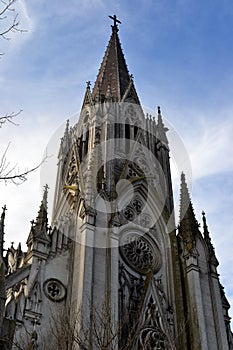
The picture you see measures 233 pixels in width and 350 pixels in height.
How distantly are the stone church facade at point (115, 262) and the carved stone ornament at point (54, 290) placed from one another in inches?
1.8

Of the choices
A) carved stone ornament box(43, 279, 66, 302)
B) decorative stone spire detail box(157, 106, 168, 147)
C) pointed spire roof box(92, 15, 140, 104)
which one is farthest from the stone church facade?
pointed spire roof box(92, 15, 140, 104)

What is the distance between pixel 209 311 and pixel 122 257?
4778 mm

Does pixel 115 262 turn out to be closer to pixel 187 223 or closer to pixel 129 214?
pixel 129 214

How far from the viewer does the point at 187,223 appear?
25.4m

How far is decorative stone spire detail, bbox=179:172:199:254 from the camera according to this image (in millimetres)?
24069

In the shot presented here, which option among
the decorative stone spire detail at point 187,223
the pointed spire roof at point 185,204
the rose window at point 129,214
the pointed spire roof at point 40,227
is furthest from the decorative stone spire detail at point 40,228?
the pointed spire roof at point 185,204

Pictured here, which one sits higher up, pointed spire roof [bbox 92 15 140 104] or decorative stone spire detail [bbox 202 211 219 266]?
pointed spire roof [bbox 92 15 140 104]

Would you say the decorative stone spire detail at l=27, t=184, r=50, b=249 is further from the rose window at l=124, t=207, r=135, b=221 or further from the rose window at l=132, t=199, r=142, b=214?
the rose window at l=132, t=199, r=142, b=214

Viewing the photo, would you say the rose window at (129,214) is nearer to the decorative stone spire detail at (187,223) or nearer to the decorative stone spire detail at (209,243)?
the decorative stone spire detail at (187,223)

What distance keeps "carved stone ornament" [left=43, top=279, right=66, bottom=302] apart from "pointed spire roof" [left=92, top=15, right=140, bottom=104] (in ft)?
51.6

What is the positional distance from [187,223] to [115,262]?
639 cm

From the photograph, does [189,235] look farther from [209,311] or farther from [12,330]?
[12,330]


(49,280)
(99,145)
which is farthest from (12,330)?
(99,145)

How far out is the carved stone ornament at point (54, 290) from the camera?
19.2 meters
